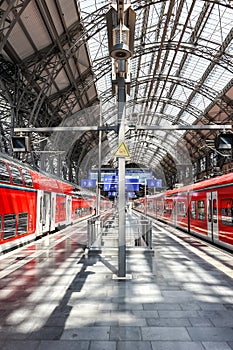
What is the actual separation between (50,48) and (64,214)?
11689mm

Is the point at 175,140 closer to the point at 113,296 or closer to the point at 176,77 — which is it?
the point at 176,77

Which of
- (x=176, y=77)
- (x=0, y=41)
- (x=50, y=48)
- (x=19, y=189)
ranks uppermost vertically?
(x=176, y=77)

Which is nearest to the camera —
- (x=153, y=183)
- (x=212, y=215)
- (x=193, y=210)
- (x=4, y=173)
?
(x=4, y=173)

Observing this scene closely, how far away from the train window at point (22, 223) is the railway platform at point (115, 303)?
226cm

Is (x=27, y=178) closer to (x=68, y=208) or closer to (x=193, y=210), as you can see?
(x=193, y=210)

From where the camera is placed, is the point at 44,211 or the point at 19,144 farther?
the point at 44,211

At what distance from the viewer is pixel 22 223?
40.7ft

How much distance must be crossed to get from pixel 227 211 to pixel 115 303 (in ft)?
25.8

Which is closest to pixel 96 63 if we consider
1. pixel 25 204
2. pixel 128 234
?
pixel 25 204

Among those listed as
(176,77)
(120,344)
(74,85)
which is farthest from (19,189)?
(176,77)

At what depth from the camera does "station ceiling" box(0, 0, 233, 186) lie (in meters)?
16.4

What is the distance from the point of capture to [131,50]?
6379mm

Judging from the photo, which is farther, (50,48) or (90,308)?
(50,48)

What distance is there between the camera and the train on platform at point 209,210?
11.8 m
